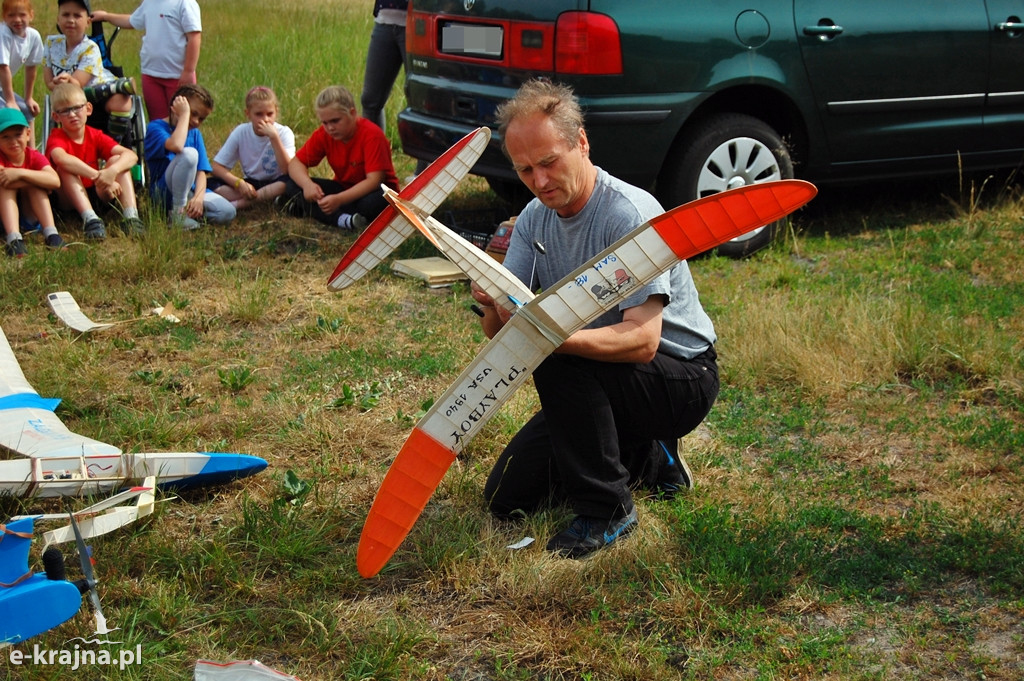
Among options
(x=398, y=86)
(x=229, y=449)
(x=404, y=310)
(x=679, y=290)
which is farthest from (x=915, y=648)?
(x=398, y=86)

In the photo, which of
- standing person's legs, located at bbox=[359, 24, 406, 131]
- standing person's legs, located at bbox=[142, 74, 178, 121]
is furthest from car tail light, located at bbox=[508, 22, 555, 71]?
standing person's legs, located at bbox=[142, 74, 178, 121]

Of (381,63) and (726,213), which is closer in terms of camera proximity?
(726,213)

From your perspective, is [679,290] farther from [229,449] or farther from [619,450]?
[229,449]

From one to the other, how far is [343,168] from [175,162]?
1.12 meters

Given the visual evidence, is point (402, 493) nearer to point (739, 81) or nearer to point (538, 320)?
point (538, 320)

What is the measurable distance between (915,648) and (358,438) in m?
2.10

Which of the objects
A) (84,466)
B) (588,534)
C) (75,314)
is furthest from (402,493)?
(75,314)

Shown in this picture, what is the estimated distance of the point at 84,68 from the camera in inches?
291

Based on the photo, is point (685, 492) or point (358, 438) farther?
point (358, 438)

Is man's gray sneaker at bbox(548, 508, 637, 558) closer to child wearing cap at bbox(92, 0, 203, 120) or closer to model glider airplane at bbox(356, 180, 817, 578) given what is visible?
model glider airplane at bbox(356, 180, 817, 578)

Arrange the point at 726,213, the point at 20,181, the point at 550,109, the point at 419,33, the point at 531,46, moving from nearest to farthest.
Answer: the point at 726,213 < the point at 550,109 < the point at 531,46 < the point at 419,33 < the point at 20,181

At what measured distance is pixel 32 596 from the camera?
8.32 ft

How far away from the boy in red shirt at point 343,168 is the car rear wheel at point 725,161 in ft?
6.25

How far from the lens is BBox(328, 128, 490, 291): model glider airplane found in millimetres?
3096
